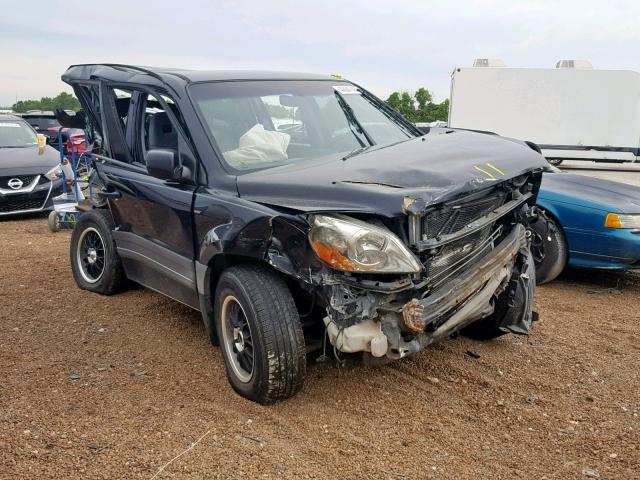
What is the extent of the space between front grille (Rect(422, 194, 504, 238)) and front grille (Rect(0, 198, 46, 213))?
8.60 m

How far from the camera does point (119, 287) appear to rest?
5.61 m

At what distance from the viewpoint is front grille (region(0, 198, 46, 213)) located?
997 centimetres

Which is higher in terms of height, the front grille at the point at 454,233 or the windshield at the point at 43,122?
the front grille at the point at 454,233

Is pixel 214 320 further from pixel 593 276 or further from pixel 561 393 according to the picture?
pixel 593 276

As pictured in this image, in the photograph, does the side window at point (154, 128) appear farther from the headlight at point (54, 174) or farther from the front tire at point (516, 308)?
the headlight at point (54, 174)

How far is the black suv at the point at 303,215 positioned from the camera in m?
3.10

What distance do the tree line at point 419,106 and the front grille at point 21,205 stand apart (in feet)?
70.7

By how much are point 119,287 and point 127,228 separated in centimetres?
94

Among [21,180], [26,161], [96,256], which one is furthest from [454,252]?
[26,161]

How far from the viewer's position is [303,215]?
317 cm

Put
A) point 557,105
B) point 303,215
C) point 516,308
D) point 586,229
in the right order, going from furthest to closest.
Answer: point 557,105 < point 586,229 < point 516,308 < point 303,215

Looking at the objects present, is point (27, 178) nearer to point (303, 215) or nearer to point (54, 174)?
point (54, 174)

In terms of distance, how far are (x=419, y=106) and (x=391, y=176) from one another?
2832cm

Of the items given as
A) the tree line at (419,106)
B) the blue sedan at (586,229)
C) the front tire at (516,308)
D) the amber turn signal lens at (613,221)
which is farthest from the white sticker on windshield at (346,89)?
the tree line at (419,106)
